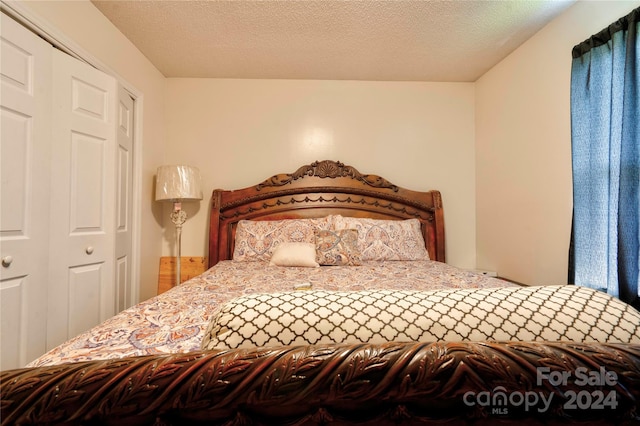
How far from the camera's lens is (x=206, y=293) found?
138 centimetres

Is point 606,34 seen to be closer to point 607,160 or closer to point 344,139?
point 607,160

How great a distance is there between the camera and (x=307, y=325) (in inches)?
22.1

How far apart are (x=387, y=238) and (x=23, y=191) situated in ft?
7.88

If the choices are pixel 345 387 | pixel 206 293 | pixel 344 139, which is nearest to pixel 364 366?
pixel 345 387

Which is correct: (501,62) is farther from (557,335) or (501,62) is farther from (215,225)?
(215,225)

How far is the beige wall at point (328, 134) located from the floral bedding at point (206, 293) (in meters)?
0.97

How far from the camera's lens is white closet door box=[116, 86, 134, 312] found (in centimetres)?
210

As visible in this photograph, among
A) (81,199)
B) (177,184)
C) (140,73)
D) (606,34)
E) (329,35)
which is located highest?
(329,35)

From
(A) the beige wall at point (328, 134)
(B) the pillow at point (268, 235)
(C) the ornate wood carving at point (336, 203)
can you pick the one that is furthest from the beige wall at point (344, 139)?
(B) the pillow at point (268, 235)

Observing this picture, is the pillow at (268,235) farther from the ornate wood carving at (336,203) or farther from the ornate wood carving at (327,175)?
the ornate wood carving at (327,175)

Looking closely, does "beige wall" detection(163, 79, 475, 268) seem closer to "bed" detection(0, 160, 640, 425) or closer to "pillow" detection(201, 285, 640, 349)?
"bed" detection(0, 160, 640, 425)

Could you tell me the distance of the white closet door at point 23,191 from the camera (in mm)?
1351

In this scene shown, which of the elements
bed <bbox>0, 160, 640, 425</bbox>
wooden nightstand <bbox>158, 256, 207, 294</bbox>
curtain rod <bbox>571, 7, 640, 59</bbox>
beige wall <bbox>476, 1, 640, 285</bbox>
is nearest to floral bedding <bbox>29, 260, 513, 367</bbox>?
bed <bbox>0, 160, 640, 425</bbox>

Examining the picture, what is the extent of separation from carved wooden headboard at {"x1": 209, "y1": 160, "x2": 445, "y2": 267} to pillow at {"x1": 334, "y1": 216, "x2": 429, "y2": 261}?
231 millimetres
